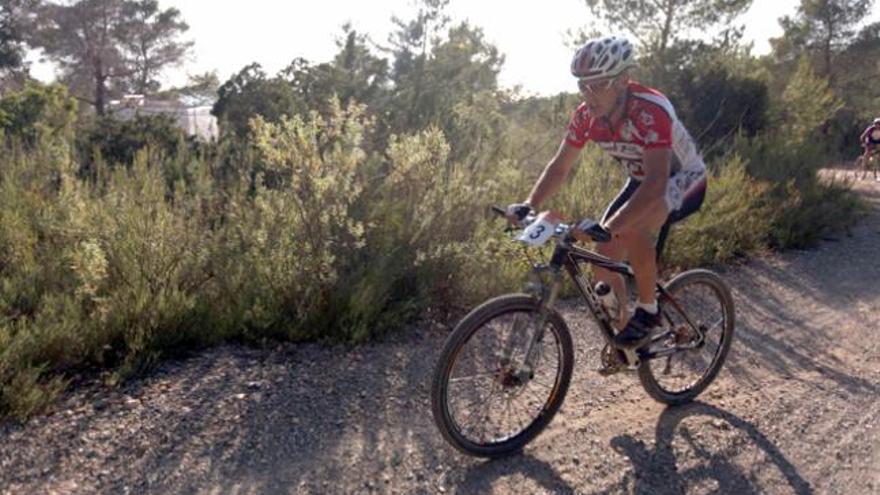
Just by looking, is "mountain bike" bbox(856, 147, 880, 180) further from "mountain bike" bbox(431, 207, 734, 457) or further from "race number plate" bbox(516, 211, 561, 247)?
"race number plate" bbox(516, 211, 561, 247)

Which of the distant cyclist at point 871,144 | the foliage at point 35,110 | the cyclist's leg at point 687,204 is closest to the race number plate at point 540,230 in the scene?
the cyclist's leg at point 687,204

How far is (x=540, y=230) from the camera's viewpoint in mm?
2873

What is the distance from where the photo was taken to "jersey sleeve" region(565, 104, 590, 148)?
11.4ft

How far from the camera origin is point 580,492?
2.91 m

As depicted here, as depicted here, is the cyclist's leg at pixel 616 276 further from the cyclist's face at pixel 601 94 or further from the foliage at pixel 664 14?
the foliage at pixel 664 14

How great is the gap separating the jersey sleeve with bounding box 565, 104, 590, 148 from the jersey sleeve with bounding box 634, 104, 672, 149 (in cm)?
38

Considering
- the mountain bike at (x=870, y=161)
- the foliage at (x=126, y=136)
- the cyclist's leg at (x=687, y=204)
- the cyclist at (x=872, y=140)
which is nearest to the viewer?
the cyclist's leg at (x=687, y=204)

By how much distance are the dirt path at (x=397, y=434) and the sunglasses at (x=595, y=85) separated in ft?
5.81

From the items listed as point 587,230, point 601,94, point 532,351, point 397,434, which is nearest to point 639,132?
point 601,94

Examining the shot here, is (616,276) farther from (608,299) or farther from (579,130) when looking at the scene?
(579,130)

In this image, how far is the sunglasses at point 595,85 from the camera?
312cm

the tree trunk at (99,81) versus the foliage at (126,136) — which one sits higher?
the tree trunk at (99,81)

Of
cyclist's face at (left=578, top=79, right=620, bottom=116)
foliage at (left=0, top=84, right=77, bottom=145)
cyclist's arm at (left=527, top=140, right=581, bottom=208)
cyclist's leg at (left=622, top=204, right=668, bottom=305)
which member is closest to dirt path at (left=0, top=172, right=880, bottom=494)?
cyclist's leg at (left=622, top=204, right=668, bottom=305)

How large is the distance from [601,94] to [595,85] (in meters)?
0.06
